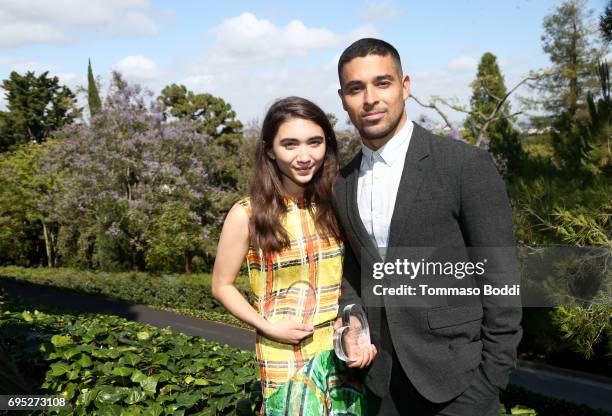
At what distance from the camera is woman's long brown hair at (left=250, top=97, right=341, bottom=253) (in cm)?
252

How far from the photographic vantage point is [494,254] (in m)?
2.01

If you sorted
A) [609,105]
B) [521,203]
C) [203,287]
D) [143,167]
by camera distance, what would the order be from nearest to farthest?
[521,203], [609,105], [203,287], [143,167]

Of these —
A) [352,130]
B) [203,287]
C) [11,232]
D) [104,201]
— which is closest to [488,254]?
[203,287]

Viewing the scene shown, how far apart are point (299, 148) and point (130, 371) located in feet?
6.89

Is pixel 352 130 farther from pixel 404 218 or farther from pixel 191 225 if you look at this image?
pixel 404 218

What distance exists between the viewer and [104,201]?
22281 mm

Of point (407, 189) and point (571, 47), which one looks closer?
point (407, 189)

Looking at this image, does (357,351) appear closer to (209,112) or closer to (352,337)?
(352,337)

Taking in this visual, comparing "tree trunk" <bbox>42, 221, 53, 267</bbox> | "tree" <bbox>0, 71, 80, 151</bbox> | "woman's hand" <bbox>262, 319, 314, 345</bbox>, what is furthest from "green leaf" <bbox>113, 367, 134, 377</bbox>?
"tree" <bbox>0, 71, 80, 151</bbox>

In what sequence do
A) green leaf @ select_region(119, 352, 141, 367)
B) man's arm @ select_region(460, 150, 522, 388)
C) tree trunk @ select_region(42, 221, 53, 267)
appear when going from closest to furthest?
man's arm @ select_region(460, 150, 522, 388), green leaf @ select_region(119, 352, 141, 367), tree trunk @ select_region(42, 221, 53, 267)

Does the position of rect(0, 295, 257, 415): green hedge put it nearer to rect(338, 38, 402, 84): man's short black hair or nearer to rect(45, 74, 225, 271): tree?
rect(338, 38, 402, 84): man's short black hair

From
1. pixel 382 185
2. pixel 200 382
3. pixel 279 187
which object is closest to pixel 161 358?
pixel 200 382

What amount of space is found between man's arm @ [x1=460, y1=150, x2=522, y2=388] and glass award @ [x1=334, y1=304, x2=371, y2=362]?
46cm

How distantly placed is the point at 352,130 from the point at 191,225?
7.39 m
